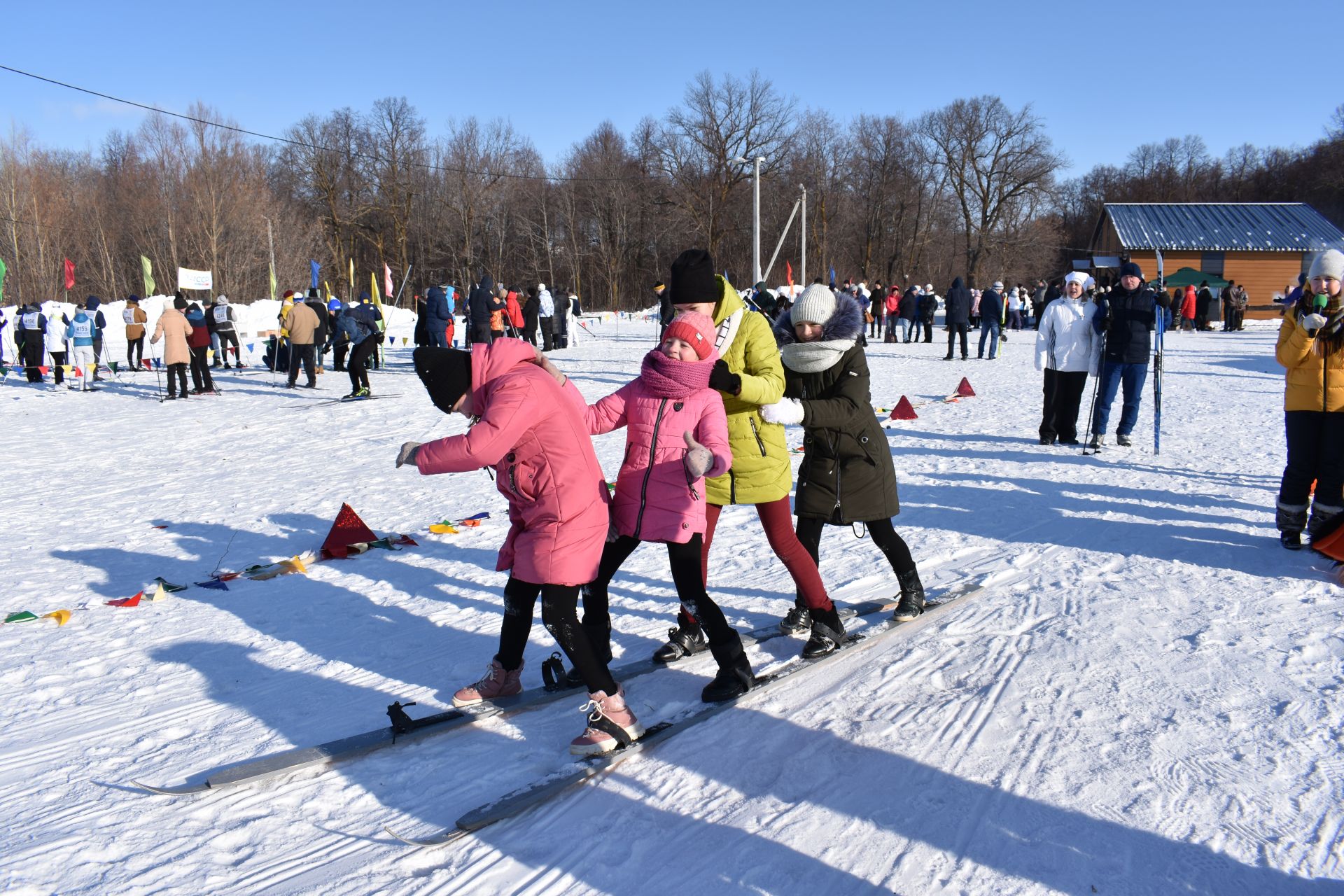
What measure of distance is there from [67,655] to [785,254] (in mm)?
52265

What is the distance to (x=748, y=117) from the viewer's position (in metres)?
51.2

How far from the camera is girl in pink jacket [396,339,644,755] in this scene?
10.3ft

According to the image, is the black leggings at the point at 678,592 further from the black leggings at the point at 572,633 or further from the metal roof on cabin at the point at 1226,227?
the metal roof on cabin at the point at 1226,227

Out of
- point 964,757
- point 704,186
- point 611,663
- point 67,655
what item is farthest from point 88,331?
point 704,186

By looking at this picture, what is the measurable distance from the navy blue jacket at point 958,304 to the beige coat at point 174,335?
15.1 m

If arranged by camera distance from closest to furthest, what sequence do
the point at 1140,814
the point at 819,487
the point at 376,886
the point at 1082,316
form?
the point at 376,886 < the point at 1140,814 < the point at 819,487 < the point at 1082,316

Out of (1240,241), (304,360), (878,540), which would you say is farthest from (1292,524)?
(1240,241)

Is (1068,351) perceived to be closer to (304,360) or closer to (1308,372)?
(1308,372)

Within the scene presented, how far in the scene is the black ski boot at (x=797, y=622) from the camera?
4482mm

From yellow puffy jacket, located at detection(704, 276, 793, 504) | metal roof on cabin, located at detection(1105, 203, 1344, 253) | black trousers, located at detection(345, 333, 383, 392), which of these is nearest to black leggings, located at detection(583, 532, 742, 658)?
yellow puffy jacket, located at detection(704, 276, 793, 504)

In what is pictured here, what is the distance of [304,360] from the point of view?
16.5 metres

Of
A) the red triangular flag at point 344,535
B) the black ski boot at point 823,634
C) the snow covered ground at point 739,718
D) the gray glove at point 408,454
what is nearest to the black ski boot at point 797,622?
the snow covered ground at point 739,718

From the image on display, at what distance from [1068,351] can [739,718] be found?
706cm

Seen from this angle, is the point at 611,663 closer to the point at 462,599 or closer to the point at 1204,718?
the point at 462,599
